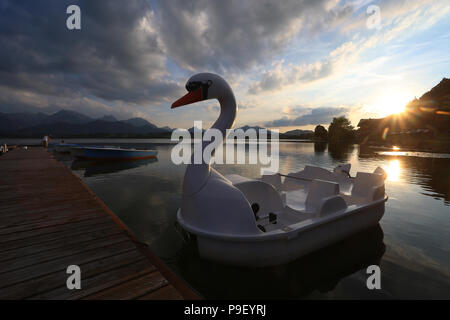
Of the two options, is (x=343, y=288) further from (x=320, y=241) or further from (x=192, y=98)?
(x=192, y=98)

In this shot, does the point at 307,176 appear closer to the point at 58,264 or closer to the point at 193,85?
the point at 193,85

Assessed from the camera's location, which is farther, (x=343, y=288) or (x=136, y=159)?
(x=136, y=159)

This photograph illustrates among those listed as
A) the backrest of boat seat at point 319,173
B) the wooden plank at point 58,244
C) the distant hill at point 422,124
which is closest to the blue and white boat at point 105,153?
the wooden plank at point 58,244

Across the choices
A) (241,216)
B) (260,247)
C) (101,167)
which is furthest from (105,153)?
(260,247)

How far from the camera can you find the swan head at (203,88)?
3.57m

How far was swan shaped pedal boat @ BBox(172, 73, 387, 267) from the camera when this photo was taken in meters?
3.17

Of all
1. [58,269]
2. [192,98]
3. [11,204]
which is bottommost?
[58,269]

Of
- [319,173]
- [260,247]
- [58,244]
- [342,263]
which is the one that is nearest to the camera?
[260,247]

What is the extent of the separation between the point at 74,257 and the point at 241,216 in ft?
9.47

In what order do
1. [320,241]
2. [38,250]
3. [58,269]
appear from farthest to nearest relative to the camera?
[320,241] < [38,250] < [58,269]

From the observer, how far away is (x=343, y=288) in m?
3.44

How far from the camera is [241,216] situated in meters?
3.17
